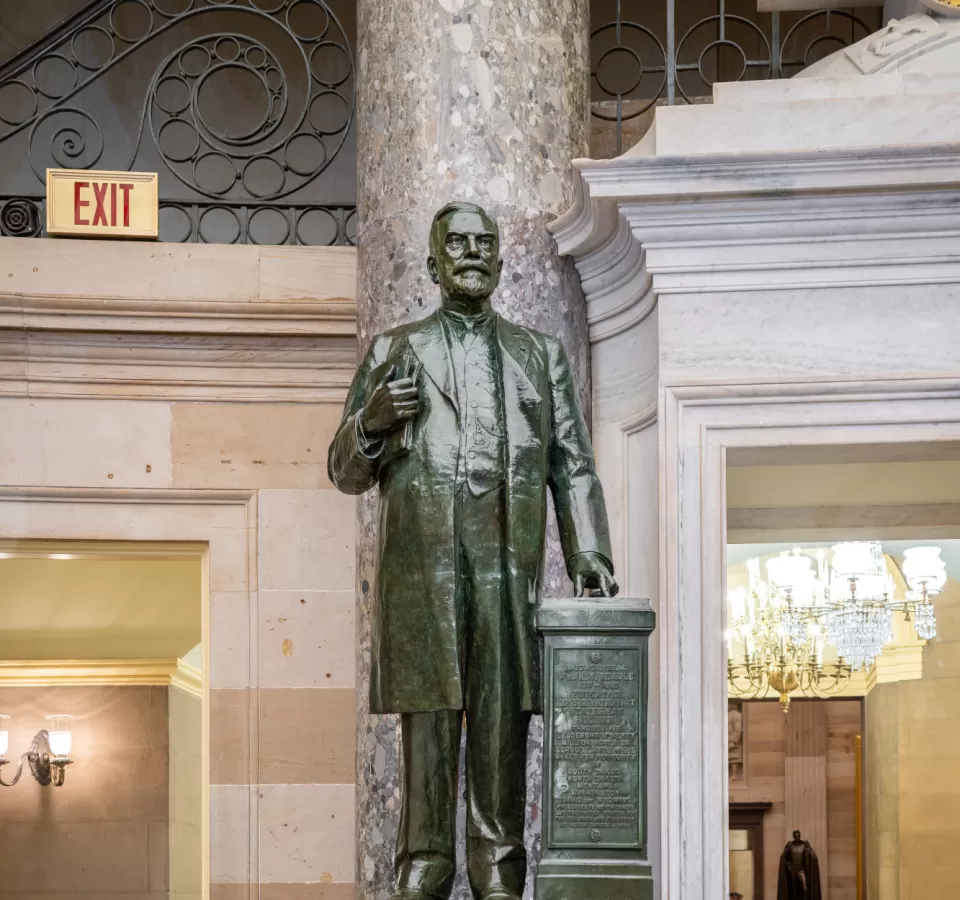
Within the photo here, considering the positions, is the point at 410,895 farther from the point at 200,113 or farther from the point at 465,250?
the point at 200,113

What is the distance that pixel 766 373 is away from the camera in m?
5.82

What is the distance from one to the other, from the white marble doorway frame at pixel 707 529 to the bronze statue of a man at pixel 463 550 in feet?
4.03

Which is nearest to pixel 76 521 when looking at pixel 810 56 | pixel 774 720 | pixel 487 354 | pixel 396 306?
pixel 396 306

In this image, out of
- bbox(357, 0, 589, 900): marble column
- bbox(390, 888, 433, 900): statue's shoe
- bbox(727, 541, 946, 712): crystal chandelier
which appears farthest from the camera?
bbox(727, 541, 946, 712): crystal chandelier

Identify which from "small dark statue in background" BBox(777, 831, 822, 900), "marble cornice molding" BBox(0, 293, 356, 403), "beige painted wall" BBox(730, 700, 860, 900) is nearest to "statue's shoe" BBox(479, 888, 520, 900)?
"marble cornice molding" BBox(0, 293, 356, 403)

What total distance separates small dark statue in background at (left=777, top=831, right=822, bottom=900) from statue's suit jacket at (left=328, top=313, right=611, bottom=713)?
9987mm

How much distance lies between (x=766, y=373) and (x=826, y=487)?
1796 mm

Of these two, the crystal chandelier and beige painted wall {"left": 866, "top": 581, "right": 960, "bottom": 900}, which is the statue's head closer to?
the crystal chandelier

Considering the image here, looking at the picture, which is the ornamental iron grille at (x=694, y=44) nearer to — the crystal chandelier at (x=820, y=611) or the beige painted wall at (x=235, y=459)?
the beige painted wall at (x=235, y=459)

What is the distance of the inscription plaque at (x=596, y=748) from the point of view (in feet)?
13.8

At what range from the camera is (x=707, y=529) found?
5.77m

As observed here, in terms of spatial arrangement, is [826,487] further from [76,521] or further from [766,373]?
[76,521]

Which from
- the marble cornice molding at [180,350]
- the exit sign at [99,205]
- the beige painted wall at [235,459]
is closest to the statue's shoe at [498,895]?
the beige painted wall at [235,459]

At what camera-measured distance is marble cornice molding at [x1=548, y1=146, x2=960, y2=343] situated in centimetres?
565
